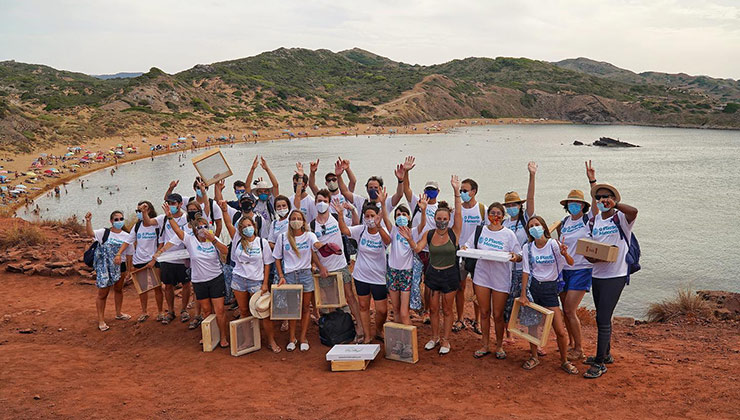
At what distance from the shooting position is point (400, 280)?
6.74 m

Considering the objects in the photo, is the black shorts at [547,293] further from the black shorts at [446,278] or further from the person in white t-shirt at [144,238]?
the person in white t-shirt at [144,238]

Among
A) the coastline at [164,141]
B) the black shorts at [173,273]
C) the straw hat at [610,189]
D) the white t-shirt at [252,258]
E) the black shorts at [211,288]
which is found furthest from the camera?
the coastline at [164,141]

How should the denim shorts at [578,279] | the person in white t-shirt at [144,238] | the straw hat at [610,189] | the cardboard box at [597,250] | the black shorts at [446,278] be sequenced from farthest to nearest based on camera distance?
the person in white t-shirt at [144,238] → the black shorts at [446,278] → the denim shorts at [578,279] → the straw hat at [610,189] → the cardboard box at [597,250]

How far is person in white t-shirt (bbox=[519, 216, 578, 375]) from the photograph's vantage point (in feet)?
20.0

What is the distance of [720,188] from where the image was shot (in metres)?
32.1

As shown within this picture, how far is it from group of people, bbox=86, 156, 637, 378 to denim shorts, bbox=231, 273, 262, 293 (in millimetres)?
15

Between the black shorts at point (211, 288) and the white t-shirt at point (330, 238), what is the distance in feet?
4.56

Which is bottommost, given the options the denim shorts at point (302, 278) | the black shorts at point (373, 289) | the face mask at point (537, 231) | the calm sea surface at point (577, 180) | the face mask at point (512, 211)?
the calm sea surface at point (577, 180)

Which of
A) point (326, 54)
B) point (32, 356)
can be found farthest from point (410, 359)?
point (326, 54)

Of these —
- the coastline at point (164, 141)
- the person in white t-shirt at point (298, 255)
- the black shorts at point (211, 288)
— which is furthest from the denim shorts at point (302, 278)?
the coastline at point (164, 141)

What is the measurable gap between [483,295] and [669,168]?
1670 inches

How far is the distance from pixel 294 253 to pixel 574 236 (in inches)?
139

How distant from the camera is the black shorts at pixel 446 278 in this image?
6.59 meters

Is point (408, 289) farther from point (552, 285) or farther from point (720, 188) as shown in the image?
point (720, 188)
